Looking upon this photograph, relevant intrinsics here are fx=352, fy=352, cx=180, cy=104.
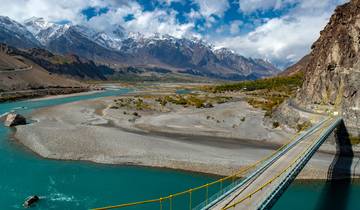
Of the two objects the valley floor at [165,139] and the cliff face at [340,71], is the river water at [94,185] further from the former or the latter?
the cliff face at [340,71]

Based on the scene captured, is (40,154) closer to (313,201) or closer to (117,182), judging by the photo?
(117,182)

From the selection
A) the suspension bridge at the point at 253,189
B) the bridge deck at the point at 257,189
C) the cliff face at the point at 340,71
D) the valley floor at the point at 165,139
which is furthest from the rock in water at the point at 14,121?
the cliff face at the point at 340,71

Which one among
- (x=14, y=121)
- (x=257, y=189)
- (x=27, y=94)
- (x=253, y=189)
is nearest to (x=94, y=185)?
(x=253, y=189)

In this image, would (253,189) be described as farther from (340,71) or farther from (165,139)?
(340,71)

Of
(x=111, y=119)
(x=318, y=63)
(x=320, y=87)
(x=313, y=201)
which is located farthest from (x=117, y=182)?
(x=318, y=63)

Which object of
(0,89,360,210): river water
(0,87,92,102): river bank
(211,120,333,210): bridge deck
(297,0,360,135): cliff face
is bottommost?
(0,89,360,210): river water

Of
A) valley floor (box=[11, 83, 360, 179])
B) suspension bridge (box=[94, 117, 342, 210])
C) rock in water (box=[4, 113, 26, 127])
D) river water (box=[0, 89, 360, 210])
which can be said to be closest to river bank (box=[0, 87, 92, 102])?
valley floor (box=[11, 83, 360, 179])

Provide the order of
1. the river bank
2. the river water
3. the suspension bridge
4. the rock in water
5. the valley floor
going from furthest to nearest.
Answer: the river bank < the rock in water < the valley floor < the river water < the suspension bridge

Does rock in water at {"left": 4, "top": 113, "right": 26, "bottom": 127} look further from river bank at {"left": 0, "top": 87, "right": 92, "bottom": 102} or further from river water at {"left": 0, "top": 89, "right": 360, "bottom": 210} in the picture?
river bank at {"left": 0, "top": 87, "right": 92, "bottom": 102}
